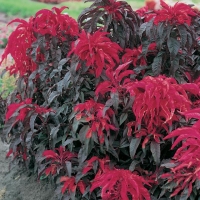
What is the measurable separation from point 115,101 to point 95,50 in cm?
26

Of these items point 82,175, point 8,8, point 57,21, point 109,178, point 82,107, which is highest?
point 57,21

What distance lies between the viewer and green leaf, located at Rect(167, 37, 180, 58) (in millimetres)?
2059

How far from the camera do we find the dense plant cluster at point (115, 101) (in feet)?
6.03

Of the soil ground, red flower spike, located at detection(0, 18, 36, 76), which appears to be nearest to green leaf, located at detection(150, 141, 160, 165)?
red flower spike, located at detection(0, 18, 36, 76)

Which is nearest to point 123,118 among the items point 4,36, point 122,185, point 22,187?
point 122,185

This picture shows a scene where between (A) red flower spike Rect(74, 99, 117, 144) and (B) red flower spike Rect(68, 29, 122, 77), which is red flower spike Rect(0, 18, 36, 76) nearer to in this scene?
(B) red flower spike Rect(68, 29, 122, 77)

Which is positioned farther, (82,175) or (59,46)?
(59,46)

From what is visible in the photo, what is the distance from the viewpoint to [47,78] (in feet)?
8.13

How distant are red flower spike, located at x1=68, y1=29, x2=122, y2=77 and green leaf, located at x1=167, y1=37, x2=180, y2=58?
0.81ft

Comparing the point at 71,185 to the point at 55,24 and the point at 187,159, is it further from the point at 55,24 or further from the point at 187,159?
the point at 55,24

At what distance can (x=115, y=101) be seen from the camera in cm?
193

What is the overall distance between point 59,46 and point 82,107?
1.82 feet

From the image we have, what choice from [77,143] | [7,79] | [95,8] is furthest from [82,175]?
[7,79]

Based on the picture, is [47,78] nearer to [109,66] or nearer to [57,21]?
[57,21]
